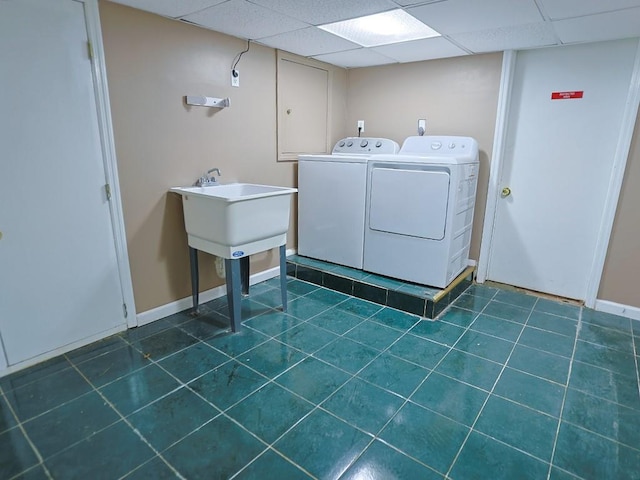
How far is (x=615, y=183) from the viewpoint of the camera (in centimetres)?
288

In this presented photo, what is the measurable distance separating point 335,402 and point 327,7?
2.30m

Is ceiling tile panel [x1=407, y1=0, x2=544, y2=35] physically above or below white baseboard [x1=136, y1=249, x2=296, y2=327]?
above

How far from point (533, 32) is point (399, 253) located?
6.18 ft

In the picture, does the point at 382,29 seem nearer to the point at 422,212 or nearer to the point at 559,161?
the point at 422,212

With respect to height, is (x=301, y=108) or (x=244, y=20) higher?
(x=244, y=20)

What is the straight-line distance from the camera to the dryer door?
2.87m

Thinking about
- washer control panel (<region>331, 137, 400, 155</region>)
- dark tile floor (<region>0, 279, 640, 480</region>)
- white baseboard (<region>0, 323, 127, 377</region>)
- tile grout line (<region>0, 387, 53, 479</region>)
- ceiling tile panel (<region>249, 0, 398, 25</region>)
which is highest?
ceiling tile panel (<region>249, 0, 398, 25</region>)

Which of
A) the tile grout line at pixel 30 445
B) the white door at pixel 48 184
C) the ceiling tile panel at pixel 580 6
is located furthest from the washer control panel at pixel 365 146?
the tile grout line at pixel 30 445

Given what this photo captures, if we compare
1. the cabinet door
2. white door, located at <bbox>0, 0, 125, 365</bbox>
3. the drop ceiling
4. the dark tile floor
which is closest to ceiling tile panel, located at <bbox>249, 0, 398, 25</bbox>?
the drop ceiling

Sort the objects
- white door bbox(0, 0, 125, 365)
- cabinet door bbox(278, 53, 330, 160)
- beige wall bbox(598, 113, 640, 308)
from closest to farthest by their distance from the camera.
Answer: white door bbox(0, 0, 125, 365)
beige wall bbox(598, 113, 640, 308)
cabinet door bbox(278, 53, 330, 160)

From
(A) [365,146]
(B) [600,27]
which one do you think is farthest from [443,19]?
(A) [365,146]

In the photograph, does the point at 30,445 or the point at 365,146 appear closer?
the point at 30,445

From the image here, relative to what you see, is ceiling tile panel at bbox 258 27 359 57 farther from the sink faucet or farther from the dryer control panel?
the sink faucet

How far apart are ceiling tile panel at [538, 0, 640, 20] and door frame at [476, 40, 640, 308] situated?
0.87 m
